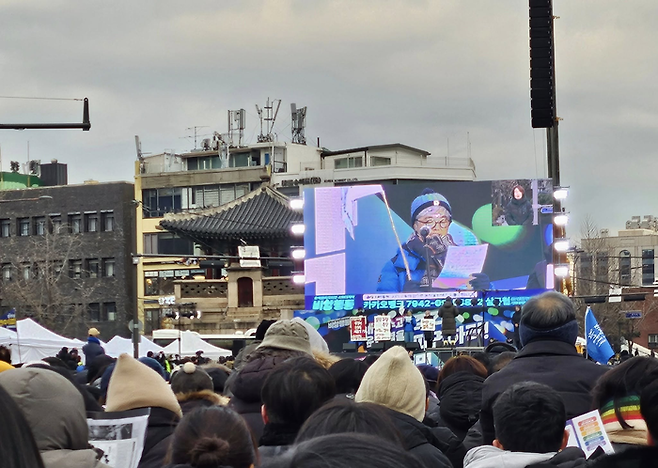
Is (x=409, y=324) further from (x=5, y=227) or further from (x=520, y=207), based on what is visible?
(x=5, y=227)

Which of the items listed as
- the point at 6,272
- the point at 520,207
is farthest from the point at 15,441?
the point at 6,272

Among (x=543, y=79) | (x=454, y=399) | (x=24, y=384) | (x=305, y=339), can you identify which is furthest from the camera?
(x=543, y=79)

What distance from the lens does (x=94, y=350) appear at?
13.6 m

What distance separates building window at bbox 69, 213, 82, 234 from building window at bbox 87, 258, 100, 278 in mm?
1799

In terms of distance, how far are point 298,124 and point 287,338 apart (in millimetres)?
59900

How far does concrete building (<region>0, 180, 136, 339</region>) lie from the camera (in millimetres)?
56875

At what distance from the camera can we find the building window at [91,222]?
190ft

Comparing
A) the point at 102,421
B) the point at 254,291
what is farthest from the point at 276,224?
the point at 102,421

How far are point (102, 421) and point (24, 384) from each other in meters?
1.09

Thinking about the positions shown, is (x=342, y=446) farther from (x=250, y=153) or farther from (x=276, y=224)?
(x=250, y=153)

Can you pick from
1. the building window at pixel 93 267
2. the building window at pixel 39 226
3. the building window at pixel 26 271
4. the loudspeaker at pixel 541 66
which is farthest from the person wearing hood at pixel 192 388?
the building window at pixel 39 226

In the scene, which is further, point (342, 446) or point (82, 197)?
point (82, 197)

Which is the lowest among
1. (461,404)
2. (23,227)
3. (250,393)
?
(461,404)

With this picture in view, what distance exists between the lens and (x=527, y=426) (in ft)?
14.2
